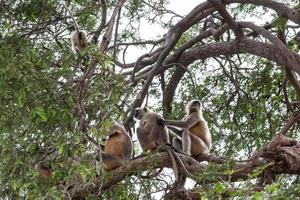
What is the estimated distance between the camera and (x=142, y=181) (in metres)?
4.66

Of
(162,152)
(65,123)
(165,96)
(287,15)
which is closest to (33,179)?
(65,123)

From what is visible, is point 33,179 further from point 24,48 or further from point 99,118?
point 24,48

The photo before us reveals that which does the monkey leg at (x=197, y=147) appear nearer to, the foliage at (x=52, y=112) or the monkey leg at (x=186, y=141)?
the monkey leg at (x=186, y=141)

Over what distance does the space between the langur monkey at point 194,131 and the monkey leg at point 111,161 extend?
786mm

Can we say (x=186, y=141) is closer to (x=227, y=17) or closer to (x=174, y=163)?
(x=227, y=17)

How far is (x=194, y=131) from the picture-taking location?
680 cm

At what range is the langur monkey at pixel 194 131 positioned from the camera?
248 inches

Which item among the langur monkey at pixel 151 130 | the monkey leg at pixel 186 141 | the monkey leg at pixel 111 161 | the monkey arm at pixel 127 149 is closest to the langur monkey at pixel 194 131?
the monkey leg at pixel 186 141

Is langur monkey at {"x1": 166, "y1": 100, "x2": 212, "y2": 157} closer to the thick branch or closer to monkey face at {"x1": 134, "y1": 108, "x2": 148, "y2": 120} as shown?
monkey face at {"x1": 134, "y1": 108, "x2": 148, "y2": 120}

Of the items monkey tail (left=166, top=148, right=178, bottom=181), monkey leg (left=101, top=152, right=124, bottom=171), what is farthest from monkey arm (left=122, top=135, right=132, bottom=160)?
monkey tail (left=166, top=148, right=178, bottom=181)

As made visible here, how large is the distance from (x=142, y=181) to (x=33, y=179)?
107cm

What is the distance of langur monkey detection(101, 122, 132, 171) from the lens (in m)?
5.61

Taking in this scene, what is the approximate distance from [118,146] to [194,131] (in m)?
1.15

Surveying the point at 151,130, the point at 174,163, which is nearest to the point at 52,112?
the point at 174,163
